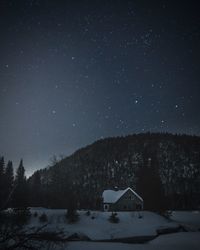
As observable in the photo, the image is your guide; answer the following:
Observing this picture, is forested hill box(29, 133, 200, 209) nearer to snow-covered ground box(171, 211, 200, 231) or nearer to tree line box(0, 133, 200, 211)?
tree line box(0, 133, 200, 211)

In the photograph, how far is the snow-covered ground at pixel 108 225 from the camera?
112 ft

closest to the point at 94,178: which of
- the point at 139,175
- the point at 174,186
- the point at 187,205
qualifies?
the point at 174,186

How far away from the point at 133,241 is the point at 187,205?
74067mm

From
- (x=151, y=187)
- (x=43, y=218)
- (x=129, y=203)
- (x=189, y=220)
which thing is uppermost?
(x=151, y=187)

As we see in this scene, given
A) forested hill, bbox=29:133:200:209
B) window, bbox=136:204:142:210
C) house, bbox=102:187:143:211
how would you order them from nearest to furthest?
forested hill, bbox=29:133:200:209 → house, bbox=102:187:143:211 → window, bbox=136:204:142:210

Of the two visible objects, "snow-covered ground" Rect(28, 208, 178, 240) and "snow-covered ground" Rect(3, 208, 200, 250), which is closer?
"snow-covered ground" Rect(3, 208, 200, 250)

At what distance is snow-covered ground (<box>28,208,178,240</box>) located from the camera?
34.2 metres

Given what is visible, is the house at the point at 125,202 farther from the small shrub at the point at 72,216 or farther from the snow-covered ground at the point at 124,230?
the small shrub at the point at 72,216

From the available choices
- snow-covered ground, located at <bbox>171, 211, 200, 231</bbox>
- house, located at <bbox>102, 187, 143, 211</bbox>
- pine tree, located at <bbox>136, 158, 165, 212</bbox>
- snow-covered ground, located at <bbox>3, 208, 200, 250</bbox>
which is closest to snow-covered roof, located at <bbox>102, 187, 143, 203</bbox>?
house, located at <bbox>102, 187, 143, 211</bbox>

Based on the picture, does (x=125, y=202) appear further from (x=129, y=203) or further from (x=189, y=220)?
(x=189, y=220)

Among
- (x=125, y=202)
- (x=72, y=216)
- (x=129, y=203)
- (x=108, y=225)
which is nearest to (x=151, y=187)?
(x=129, y=203)

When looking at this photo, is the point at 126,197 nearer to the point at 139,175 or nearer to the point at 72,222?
the point at 139,175

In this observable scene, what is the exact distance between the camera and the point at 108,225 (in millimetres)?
37938

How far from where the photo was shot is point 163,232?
37.7 m
